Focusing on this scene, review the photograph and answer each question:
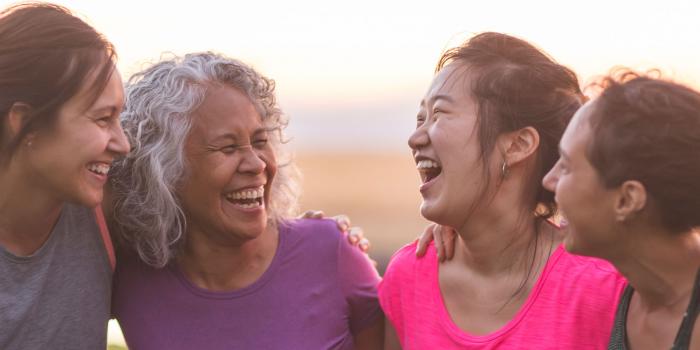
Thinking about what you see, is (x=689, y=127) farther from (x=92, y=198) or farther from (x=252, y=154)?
(x=92, y=198)

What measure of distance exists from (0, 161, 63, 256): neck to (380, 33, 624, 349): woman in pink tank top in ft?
3.87

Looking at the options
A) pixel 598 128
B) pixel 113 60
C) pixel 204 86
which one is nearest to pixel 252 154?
pixel 204 86

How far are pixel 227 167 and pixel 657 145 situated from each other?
1.48 meters

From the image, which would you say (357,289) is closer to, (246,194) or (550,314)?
(246,194)

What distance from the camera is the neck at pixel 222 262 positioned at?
3.71m

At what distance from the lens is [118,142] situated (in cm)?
331

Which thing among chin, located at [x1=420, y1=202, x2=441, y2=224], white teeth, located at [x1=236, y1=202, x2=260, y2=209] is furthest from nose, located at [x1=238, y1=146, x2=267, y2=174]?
chin, located at [x1=420, y1=202, x2=441, y2=224]

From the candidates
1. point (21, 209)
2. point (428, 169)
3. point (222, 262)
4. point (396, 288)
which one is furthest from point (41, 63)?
point (396, 288)

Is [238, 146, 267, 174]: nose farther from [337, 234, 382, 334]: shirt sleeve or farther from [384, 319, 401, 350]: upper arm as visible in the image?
[384, 319, 401, 350]: upper arm

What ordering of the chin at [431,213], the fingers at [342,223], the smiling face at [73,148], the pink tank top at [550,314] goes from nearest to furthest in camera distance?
the pink tank top at [550,314] < the smiling face at [73,148] < the chin at [431,213] < the fingers at [342,223]

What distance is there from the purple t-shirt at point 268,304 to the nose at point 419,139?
0.57 metres

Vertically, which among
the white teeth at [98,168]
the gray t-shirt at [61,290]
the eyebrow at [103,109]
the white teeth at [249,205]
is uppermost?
the eyebrow at [103,109]

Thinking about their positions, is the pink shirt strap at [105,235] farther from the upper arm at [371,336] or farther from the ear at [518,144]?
the ear at [518,144]

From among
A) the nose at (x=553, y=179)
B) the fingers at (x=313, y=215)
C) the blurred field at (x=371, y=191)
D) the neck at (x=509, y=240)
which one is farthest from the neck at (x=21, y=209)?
the blurred field at (x=371, y=191)
